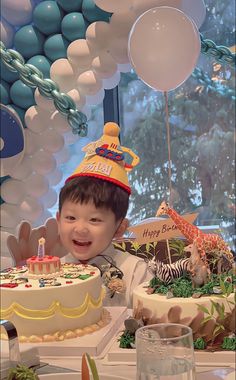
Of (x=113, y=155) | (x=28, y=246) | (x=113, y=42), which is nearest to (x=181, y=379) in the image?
(x=113, y=155)

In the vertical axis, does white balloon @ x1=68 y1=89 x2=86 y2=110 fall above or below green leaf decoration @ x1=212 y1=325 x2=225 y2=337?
above

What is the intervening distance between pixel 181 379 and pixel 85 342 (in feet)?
2.45

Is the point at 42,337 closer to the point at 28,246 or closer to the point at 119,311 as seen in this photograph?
the point at 119,311

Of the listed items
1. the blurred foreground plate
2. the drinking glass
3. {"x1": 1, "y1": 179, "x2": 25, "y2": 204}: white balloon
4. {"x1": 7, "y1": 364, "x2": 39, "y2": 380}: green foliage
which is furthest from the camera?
{"x1": 1, "y1": 179, "x2": 25, "y2": 204}: white balloon

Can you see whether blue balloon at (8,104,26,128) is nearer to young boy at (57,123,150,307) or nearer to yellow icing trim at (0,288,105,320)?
young boy at (57,123,150,307)

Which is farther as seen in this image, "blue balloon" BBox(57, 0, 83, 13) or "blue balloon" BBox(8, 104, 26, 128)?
"blue balloon" BBox(8, 104, 26, 128)

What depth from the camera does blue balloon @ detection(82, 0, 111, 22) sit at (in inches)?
123

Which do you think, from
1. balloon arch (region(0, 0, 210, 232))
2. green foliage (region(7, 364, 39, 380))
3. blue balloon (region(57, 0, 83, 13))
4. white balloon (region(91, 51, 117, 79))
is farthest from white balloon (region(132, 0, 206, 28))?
green foliage (region(7, 364, 39, 380))

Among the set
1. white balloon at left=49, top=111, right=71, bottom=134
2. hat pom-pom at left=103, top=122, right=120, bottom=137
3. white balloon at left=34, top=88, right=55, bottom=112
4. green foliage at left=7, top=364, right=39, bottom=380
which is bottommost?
green foliage at left=7, top=364, right=39, bottom=380

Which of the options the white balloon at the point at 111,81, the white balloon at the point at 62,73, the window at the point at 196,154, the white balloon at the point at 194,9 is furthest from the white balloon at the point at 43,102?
the window at the point at 196,154

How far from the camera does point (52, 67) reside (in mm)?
3172

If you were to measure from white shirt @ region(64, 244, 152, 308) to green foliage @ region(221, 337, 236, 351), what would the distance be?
2.24 feet

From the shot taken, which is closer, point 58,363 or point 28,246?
point 58,363

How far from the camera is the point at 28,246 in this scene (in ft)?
8.80
